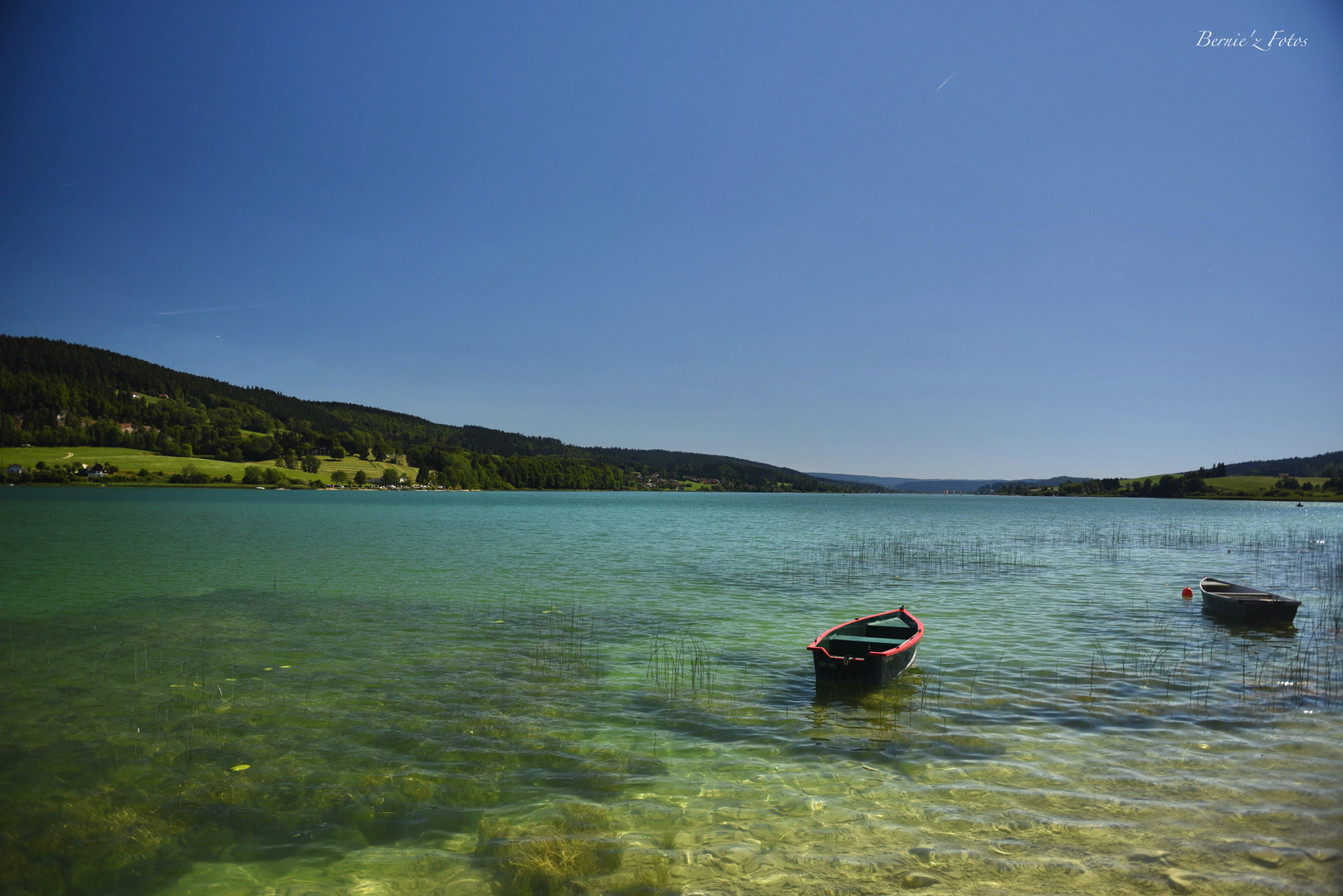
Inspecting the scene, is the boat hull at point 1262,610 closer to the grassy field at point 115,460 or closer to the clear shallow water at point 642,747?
the clear shallow water at point 642,747

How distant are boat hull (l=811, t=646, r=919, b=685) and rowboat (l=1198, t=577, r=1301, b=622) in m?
16.0

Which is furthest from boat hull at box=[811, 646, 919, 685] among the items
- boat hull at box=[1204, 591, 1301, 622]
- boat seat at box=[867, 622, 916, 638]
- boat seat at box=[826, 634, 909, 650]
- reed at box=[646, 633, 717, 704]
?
boat hull at box=[1204, 591, 1301, 622]

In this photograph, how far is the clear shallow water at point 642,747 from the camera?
721cm

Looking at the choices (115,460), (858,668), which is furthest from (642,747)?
(115,460)

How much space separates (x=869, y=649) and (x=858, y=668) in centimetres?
167

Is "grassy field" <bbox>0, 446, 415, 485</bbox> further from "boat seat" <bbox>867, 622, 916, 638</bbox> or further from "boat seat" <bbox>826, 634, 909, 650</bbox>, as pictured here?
"boat seat" <bbox>826, 634, 909, 650</bbox>

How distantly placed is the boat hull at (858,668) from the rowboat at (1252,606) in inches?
632

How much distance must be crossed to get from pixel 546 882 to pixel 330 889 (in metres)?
2.26

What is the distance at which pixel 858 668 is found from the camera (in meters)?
13.4

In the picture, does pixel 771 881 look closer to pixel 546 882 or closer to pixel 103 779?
pixel 546 882

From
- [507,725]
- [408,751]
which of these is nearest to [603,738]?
[507,725]

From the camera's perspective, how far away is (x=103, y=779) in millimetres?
9281

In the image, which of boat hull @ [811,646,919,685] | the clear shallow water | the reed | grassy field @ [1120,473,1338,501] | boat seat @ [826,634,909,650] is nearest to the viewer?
the clear shallow water

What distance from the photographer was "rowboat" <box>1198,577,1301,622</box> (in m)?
21.2
